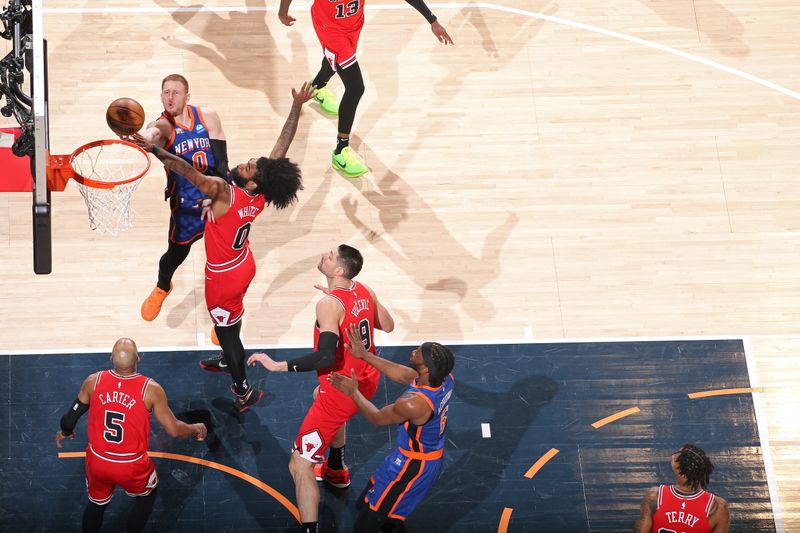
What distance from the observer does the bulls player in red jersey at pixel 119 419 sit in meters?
6.81

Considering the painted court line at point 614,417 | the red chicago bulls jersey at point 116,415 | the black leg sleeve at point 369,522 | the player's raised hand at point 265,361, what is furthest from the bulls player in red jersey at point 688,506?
the red chicago bulls jersey at point 116,415

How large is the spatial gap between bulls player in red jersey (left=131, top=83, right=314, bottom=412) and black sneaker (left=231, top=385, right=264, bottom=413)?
0.35 m

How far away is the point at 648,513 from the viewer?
7.05m

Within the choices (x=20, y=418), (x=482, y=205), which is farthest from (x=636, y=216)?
(x=20, y=418)

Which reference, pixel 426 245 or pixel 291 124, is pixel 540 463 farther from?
pixel 291 124

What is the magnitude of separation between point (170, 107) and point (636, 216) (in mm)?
4660

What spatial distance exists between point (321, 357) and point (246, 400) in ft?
5.15

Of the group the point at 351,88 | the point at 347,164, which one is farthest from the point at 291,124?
the point at 347,164

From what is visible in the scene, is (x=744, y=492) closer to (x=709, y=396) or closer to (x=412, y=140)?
(x=709, y=396)

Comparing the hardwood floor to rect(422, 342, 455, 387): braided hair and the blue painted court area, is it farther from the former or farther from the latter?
rect(422, 342, 455, 387): braided hair

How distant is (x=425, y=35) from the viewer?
11.1 metres

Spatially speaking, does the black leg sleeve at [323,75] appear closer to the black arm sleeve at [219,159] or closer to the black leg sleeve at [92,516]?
the black arm sleeve at [219,159]

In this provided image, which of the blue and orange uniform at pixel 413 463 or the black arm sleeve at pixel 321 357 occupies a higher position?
the black arm sleeve at pixel 321 357

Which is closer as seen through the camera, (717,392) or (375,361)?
(375,361)
